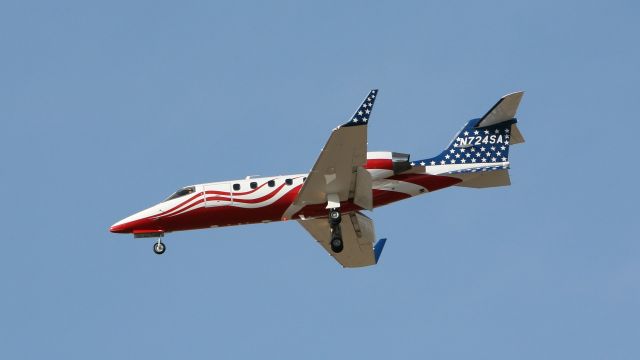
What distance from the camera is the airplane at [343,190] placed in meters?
46.3

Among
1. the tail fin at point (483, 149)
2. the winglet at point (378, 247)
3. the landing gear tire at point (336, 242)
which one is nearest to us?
the landing gear tire at point (336, 242)

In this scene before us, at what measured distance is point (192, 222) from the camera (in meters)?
47.9

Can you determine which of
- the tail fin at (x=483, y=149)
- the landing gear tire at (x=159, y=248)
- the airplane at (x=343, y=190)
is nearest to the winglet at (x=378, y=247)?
the airplane at (x=343, y=190)

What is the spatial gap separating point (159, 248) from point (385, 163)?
349 inches

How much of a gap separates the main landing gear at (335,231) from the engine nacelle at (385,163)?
6.19ft

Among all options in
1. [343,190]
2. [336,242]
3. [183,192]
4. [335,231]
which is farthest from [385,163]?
[183,192]

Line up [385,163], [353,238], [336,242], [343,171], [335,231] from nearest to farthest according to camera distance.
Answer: [343,171]
[385,163]
[335,231]
[336,242]
[353,238]

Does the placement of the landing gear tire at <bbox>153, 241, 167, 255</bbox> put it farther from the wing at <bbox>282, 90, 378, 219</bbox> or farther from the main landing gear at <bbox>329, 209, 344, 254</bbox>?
the main landing gear at <bbox>329, 209, 344, 254</bbox>

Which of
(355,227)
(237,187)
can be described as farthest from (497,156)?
(237,187)

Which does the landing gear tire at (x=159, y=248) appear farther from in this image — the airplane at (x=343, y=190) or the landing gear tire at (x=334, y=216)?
the landing gear tire at (x=334, y=216)

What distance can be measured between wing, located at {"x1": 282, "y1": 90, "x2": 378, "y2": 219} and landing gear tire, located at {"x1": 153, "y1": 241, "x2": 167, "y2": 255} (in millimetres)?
4625

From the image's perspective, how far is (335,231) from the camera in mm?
46688

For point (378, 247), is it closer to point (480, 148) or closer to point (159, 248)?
point (480, 148)

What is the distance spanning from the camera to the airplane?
152ft
